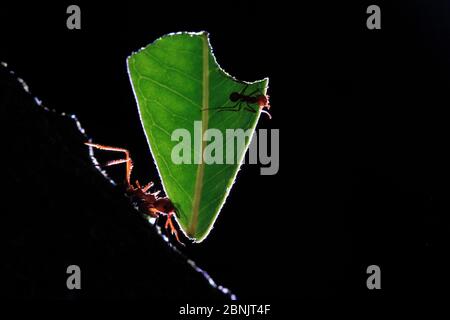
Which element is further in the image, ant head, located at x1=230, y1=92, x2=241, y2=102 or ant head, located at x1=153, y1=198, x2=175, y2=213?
ant head, located at x1=153, y1=198, x2=175, y2=213

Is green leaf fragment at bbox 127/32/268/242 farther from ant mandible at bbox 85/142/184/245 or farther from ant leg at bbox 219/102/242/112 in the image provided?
ant mandible at bbox 85/142/184/245

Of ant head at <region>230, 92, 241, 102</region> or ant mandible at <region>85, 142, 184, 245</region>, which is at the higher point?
ant head at <region>230, 92, 241, 102</region>

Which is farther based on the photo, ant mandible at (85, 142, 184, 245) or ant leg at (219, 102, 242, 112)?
ant mandible at (85, 142, 184, 245)

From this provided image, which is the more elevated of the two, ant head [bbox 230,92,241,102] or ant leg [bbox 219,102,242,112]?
ant head [bbox 230,92,241,102]

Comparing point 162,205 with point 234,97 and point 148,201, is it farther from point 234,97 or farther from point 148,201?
point 234,97

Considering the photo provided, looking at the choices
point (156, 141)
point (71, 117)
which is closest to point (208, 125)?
point (156, 141)

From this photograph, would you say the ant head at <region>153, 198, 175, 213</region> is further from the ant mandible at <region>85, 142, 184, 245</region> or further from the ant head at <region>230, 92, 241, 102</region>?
the ant head at <region>230, 92, 241, 102</region>

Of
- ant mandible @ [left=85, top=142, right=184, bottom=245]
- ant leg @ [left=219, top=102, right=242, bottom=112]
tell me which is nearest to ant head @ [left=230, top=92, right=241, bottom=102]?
ant leg @ [left=219, top=102, right=242, bottom=112]

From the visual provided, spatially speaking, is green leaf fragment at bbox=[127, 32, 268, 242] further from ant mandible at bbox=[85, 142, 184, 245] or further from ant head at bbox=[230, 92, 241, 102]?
ant mandible at bbox=[85, 142, 184, 245]

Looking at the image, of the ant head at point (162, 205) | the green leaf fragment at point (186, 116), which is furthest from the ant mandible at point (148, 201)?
the green leaf fragment at point (186, 116)
